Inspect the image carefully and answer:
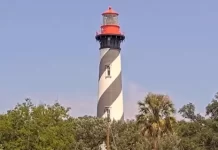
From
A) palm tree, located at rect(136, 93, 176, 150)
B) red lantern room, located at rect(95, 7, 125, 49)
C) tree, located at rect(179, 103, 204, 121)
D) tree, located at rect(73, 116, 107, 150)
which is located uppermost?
red lantern room, located at rect(95, 7, 125, 49)

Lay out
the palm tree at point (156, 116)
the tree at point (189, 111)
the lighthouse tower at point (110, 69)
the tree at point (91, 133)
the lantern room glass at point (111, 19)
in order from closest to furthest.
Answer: the palm tree at point (156, 116) → the tree at point (91, 133) → the lighthouse tower at point (110, 69) → the lantern room glass at point (111, 19) → the tree at point (189, 111)

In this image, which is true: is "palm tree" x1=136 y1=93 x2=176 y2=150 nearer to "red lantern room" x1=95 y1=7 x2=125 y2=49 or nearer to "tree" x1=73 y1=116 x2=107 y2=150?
"tree" x1=73 y1=116 x2=107 y2=150

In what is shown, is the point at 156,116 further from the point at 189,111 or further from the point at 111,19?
the point at 189,111

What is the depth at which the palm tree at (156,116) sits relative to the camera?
1783 inches

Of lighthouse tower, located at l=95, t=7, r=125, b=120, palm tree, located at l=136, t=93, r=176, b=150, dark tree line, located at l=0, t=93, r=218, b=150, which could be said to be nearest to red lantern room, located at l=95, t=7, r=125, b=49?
lighthouse tower, located at l=95, t=7, r=125, b=120

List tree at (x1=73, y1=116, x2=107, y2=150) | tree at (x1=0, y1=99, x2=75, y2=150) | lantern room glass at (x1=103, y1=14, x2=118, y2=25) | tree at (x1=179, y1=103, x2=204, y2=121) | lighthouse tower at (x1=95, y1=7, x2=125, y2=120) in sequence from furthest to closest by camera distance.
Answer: tree at (x1=179, y1=103, x2=204, y2=121) < lantern room glass at (x1=103, y1=14, x2=118, y2=25) < lighthouse tower at (x1=95, y1=7, x2=125, y2=120) < tree at (x1=73, y1=116, x2=107, y2=150) < tree at (x1=0, y1=99, x2=75, y2=150)

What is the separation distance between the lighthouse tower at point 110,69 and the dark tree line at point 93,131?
573 cm

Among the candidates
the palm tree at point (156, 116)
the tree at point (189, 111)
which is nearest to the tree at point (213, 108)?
the tree at point (189, 111)

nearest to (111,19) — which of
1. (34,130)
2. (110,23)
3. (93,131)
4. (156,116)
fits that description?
(110,23)

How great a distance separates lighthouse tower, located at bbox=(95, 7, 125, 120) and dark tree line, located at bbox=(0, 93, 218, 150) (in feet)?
18.8

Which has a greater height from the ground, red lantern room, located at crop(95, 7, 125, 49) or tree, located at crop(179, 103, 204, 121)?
red lantern room, located at crop(95, 7, 125, 49)

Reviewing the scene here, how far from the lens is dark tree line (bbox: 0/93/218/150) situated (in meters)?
45.6

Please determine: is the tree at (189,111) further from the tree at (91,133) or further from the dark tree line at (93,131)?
the tree at (91,133)

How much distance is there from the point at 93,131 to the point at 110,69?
35.9 ft
